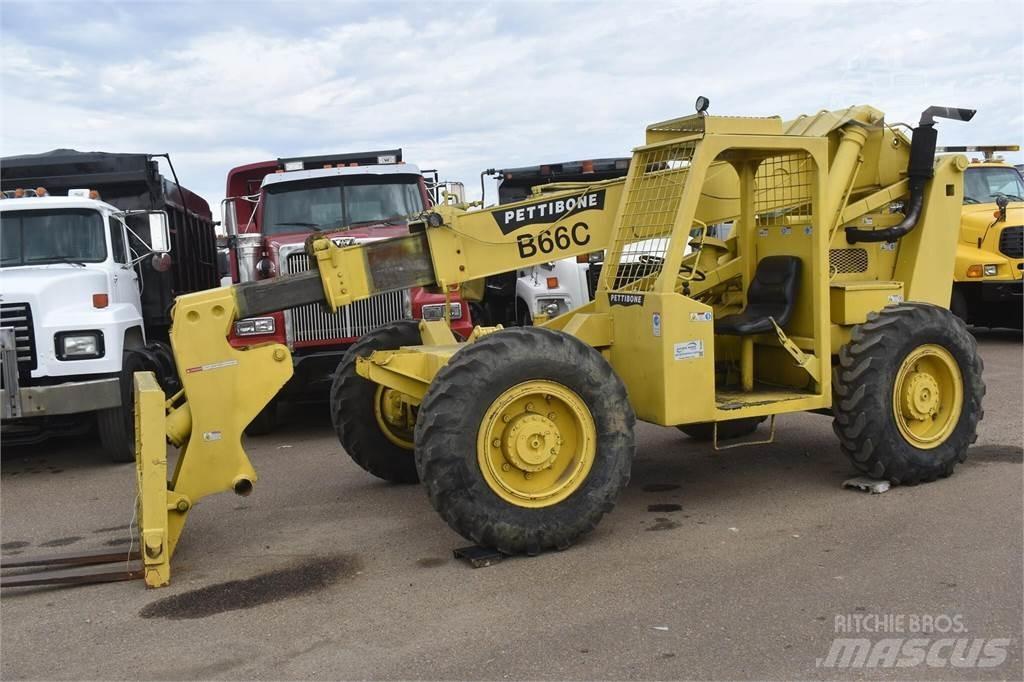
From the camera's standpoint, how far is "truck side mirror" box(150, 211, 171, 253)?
9461 mm

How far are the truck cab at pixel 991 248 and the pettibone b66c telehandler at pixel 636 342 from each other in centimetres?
715

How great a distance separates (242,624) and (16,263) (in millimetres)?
6033

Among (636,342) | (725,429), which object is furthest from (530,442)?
(725,429)

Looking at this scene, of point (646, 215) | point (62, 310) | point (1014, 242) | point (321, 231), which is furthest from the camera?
point (1014, 242)

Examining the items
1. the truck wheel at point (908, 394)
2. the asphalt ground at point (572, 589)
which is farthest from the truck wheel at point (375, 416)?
the truck wheel at point (908, 394)

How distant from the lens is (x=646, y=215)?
645 cm

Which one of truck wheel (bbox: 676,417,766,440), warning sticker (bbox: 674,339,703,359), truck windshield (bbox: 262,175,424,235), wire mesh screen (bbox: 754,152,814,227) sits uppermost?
truck windshield (bbox: 262,175,424,235)

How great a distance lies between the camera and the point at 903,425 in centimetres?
665

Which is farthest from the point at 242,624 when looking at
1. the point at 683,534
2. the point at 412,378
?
the point at 683,534

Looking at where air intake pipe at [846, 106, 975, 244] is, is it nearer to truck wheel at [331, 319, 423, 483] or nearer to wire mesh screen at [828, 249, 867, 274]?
wire mesh screen at [828, 249, 867, 274]

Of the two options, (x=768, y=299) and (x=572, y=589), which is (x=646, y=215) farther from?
(x=572, y=589)

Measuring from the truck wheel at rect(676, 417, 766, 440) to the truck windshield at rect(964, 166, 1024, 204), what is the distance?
27.4ft

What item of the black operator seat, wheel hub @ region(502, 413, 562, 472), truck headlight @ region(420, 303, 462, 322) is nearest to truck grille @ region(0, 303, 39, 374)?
truck headlight @ region(420, 303, 462, 322)

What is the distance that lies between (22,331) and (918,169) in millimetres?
7551
